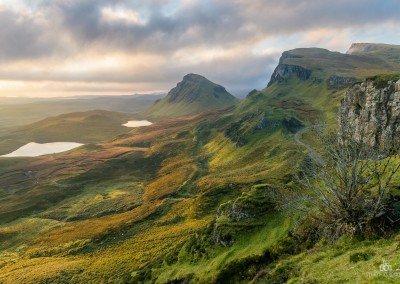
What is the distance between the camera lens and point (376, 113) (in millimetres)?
73125

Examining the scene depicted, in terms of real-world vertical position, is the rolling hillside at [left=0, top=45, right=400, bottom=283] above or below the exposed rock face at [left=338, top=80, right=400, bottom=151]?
below

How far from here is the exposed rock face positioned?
219 ft

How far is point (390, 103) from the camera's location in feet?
230

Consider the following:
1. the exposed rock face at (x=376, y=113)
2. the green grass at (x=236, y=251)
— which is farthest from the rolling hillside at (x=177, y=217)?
the exposed rock face at (x=376, y=113)

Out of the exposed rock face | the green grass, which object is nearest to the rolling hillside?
the green grass

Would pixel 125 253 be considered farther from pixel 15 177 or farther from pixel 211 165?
pixel 15 177

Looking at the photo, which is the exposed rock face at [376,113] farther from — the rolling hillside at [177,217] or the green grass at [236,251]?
the green grass at [236,251]

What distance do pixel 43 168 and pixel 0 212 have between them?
236 feet

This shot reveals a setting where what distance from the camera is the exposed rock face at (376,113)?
66750 millimetres

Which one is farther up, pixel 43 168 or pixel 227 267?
pixel 227 267

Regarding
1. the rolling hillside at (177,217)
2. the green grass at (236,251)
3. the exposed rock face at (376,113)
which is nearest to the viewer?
the rolling hillside at (177,217)

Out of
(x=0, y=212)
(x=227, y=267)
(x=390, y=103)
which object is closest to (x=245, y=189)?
(x=390, y=103)

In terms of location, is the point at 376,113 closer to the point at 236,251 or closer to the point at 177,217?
the point at 177,217

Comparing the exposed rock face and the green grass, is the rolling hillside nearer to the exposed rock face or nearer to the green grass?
the green grass
